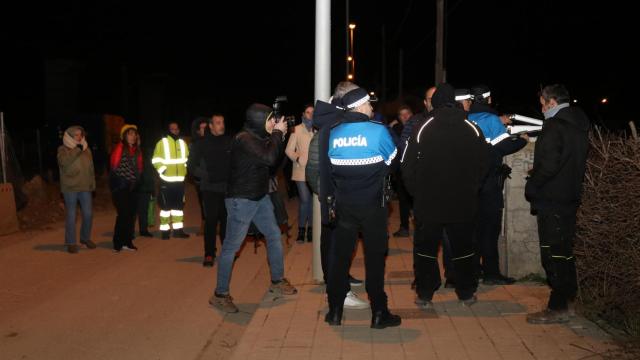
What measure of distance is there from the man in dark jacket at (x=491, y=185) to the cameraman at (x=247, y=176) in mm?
1891

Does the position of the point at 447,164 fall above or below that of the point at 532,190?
above

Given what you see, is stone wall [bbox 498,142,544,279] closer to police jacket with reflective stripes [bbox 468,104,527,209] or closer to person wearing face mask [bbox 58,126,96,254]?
police jacket with reflective stripes [bbox 468,104,527,209]

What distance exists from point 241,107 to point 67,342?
49.7 m

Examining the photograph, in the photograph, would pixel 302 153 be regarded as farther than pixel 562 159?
Yes

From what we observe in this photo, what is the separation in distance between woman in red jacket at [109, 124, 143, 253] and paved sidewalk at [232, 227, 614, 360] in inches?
169

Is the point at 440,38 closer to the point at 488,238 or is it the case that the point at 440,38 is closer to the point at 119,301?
the point at 488,238

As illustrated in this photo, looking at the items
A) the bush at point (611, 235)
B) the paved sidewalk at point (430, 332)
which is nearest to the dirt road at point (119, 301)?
the paved sidewalk at point (430, 332)

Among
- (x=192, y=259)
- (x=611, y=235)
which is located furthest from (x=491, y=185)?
(x=192, y=259)

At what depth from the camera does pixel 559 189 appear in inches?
239

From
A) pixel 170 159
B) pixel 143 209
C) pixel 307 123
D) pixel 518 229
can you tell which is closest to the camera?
pixel 518 229

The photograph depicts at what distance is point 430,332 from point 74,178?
6.65 m

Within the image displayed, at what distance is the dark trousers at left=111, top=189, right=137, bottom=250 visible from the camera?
11.0m

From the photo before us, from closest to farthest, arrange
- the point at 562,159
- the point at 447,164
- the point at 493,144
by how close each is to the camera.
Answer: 1. the point at 562,159
2. the point at 447,164
3. the point at 493,144

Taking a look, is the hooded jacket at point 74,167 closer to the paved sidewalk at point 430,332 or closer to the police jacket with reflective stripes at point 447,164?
the paved sidewalk at point 430,332
